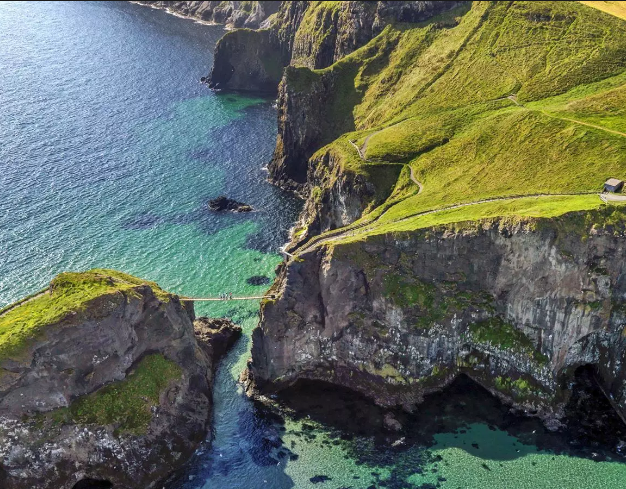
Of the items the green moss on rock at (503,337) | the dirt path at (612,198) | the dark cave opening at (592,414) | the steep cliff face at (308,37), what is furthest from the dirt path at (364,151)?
the steep cliff face at (308,37)

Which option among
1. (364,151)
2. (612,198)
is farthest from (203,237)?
(612,198)

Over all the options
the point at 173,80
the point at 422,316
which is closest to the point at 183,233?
the point at 422,316

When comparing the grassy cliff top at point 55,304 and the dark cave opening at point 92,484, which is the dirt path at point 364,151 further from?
the dark cave opening at point 92,484

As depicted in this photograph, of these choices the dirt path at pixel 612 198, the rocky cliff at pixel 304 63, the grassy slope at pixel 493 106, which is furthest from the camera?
the rocky cliff at pixel 304 63

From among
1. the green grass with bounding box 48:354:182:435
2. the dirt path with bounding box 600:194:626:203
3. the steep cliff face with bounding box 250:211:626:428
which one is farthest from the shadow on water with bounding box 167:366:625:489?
the dirt path with bounding box 600:194:626:203

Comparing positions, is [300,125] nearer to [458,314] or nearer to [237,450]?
[458,314]

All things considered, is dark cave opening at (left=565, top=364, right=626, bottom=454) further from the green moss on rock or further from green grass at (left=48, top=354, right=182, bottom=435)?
green grass at (left=48, top=354, right=182, bottom=435)

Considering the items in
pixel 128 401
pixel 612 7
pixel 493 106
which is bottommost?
pixel 128 401
